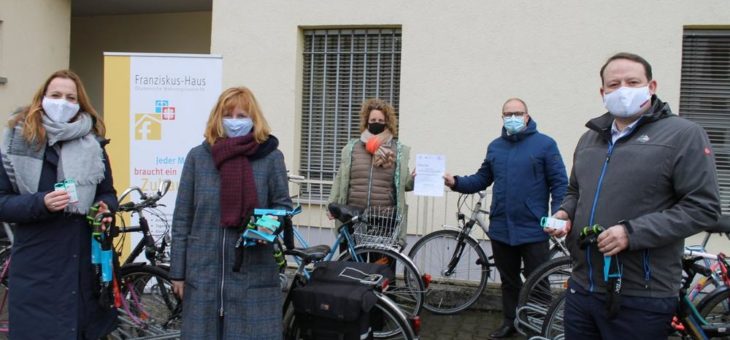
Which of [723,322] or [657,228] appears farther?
[723,322]

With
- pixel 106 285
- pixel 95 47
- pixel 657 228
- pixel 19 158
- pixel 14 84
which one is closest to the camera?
pixel 657 228

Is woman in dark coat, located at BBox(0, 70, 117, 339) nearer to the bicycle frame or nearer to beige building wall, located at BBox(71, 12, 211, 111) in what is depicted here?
the bicycle frame

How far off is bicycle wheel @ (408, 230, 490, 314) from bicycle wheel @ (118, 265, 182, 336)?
242 centimetres

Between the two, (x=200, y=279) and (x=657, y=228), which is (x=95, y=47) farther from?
(x=657, y=228)

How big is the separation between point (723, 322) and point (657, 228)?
7.66ft

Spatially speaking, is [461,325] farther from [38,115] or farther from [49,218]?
[38,115]

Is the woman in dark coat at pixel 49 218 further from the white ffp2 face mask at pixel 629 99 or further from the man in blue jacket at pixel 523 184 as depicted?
the man in blue jacket at pixel 523 184

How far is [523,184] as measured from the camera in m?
4.59

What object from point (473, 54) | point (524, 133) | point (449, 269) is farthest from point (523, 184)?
point (473, 54)

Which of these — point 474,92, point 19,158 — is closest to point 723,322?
point 474,92

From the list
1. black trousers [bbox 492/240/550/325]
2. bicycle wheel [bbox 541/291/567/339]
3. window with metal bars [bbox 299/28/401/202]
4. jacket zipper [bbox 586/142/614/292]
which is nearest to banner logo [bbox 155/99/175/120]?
window with metal bars [bbox 299/28/401/202]

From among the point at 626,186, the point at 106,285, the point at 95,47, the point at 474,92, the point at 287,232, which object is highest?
the point at 95,47

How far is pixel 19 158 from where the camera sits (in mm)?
3035

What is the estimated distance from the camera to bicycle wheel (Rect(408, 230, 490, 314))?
565 cm
